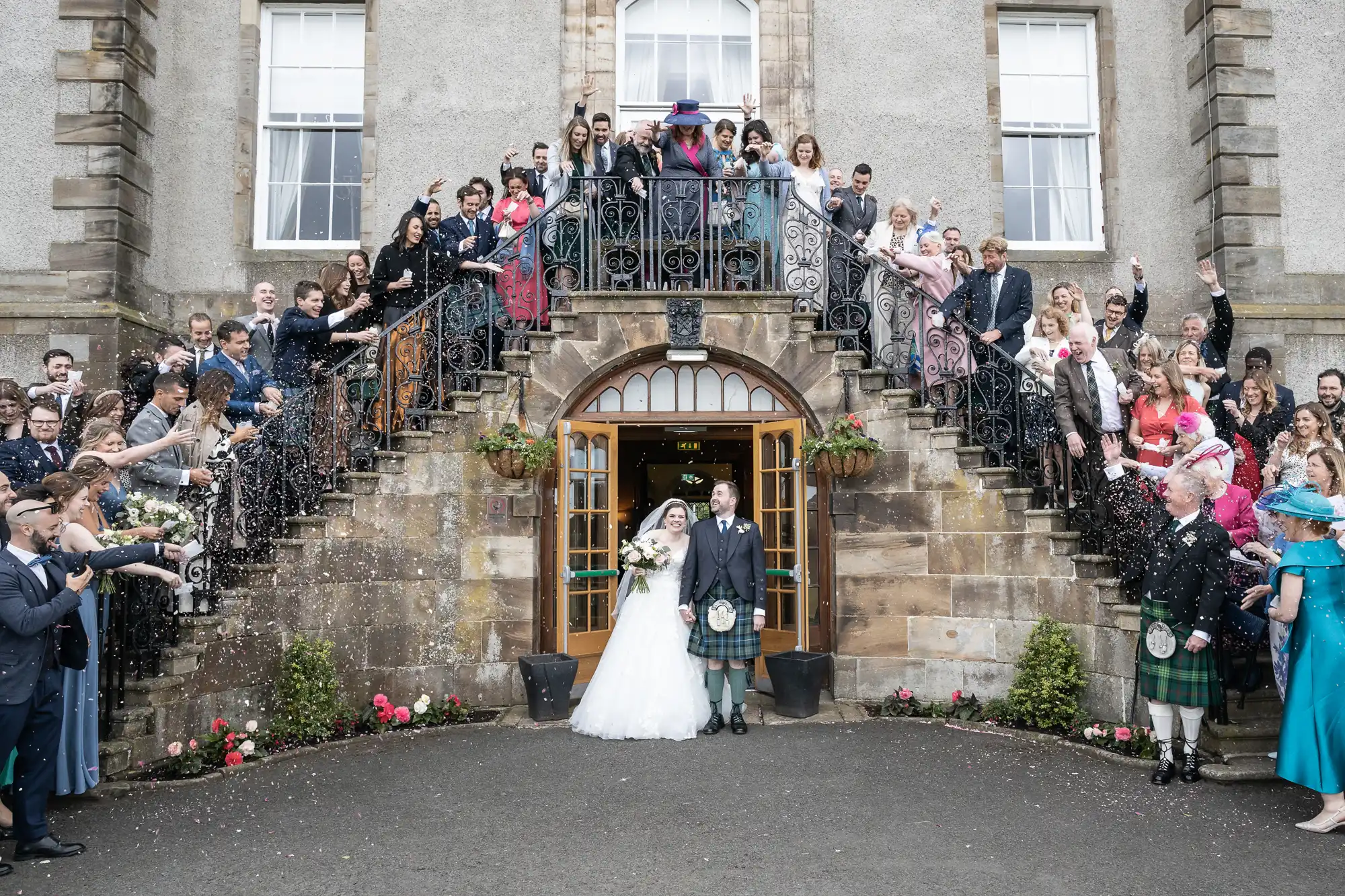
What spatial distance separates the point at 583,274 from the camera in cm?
962

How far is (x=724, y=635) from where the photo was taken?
324 inches

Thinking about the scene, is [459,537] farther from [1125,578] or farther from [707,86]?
[707,86]

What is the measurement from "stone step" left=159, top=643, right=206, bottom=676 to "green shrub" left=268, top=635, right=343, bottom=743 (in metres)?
0.77

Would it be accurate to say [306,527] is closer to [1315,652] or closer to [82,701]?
[82,701]

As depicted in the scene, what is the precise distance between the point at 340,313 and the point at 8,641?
451 centimetres

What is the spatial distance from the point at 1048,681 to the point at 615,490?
429 cm

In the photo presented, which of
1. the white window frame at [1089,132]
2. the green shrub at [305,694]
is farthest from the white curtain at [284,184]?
the white window frame at [1089,132]

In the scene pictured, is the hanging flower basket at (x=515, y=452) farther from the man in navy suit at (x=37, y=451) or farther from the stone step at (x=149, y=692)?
the man in navy suit at (x=37, y=451)

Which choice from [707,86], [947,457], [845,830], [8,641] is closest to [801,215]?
[947,457]

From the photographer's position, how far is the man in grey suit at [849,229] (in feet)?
31.4

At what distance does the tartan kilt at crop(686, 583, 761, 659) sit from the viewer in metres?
8.20

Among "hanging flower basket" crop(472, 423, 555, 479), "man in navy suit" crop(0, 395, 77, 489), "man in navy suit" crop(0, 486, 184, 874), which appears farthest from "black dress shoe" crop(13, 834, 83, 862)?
"hanging flower basket" crop(472, 423, 555, 479)

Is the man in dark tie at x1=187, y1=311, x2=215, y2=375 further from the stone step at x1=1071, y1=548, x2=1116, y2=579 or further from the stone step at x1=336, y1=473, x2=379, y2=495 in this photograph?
the stone step at x1=1071, y1=548, x2=1116, y2=579

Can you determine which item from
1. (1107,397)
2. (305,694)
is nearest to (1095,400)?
(1107,397)
